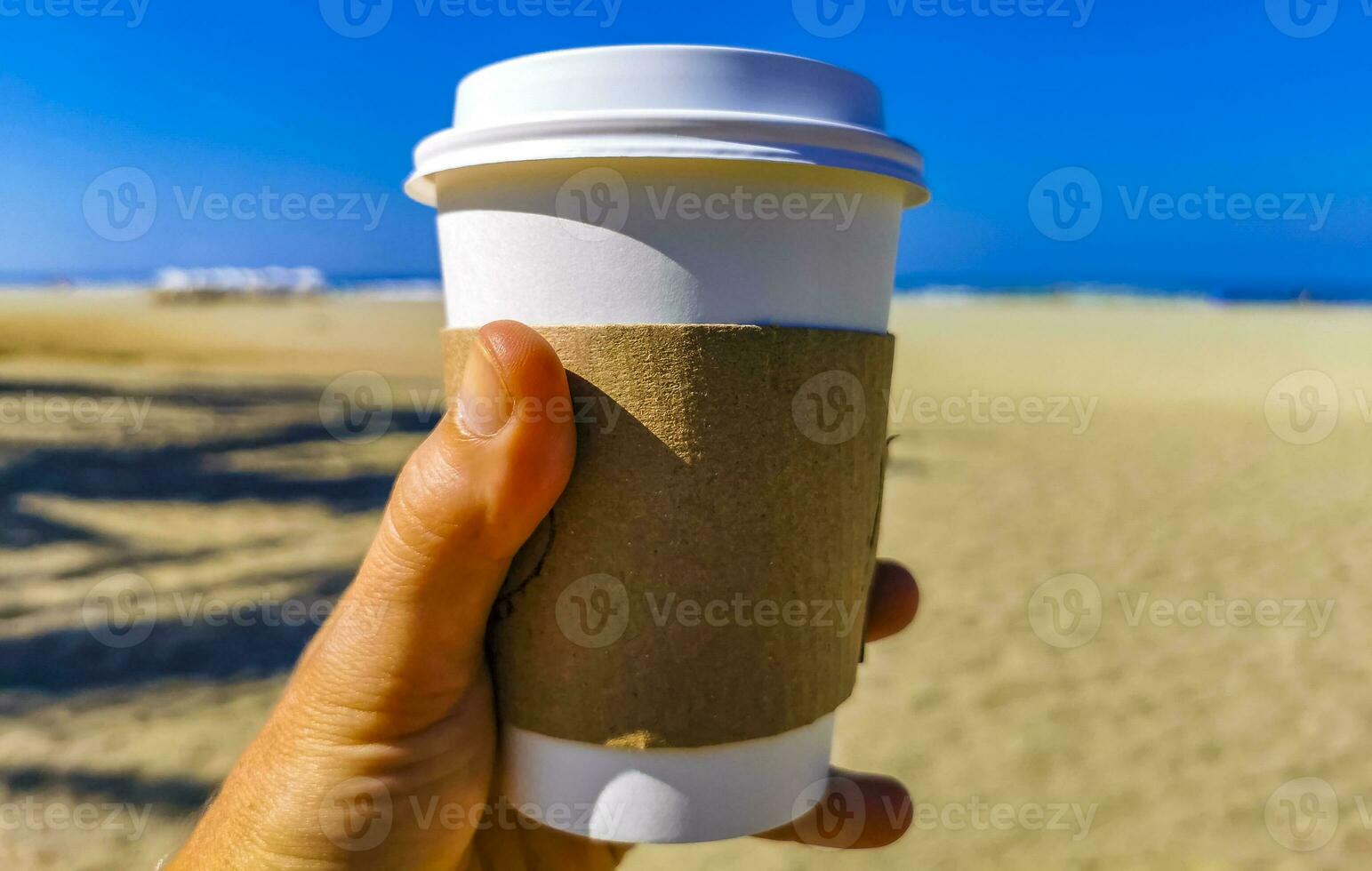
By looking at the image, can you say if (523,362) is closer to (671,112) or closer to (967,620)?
(671,112)

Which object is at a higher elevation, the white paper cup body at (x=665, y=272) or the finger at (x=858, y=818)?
the white paper cup body at (x=665, y=272)

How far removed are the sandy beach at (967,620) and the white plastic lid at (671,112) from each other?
3.03m

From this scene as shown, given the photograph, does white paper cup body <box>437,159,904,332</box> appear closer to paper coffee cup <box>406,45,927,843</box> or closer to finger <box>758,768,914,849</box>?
paper coffee cup <box>406,45,927,843</box>

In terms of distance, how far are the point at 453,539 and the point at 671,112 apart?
72 centimetres

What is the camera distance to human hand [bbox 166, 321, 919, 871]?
1.34 metres

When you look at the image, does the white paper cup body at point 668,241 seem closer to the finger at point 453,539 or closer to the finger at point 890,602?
the finger at point 453,539

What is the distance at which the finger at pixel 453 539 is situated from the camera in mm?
1321

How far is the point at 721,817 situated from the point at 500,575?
0.52m

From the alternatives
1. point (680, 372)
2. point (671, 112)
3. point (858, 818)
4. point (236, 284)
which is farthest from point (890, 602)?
point (236, 284)

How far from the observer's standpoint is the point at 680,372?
1.30 metres

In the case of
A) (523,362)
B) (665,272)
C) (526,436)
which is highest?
(665,272)

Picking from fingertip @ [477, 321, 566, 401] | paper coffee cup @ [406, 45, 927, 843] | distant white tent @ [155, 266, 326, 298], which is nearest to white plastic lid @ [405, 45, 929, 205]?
paper coffee cup @ [406, 45, 927, 843]

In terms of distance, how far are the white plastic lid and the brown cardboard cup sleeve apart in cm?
25

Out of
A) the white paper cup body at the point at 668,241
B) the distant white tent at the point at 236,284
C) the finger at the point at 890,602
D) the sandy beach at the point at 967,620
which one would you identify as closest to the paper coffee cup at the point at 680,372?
the white paper cup body at the point at 668,241
